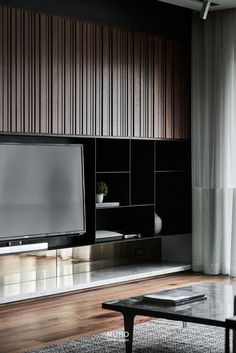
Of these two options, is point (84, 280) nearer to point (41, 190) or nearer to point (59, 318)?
point (41, 190)

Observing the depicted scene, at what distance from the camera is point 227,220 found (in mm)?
7398

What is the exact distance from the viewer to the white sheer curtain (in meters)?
7.39

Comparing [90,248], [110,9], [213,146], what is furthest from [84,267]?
[110,9]

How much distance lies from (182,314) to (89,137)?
288 centimetres

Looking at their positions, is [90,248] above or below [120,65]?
below

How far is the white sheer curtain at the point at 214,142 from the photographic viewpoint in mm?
7395

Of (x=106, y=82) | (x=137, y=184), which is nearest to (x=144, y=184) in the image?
A: (x=137, y=184)

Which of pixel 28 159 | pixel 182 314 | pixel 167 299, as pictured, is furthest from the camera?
pixel 28 159

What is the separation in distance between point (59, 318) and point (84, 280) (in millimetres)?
1332

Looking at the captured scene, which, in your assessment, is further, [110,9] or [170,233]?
[170,233]

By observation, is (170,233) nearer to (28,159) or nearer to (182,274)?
(182,274)

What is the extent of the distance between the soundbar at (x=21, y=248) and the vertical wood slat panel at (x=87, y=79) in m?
0.93

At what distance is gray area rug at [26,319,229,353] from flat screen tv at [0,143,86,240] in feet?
5.10

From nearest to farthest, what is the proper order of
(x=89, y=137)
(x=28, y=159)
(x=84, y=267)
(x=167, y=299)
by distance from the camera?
1. (x=167, y=299)
2. (x=28, y=159)
3. (x=89, y=137)
4. (x=84, y=267)
